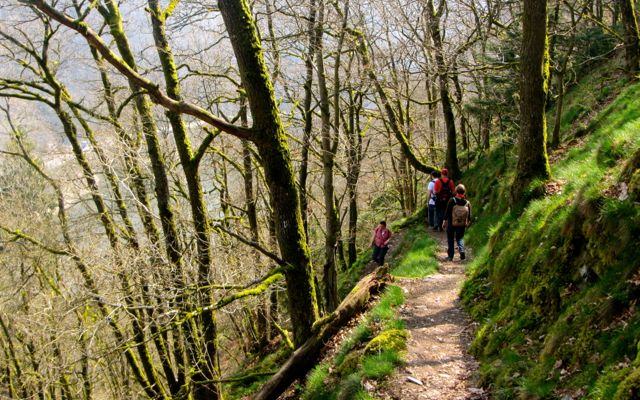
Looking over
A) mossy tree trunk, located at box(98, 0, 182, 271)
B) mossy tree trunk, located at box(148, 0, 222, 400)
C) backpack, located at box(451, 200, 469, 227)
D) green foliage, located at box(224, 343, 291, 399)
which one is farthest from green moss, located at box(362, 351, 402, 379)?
green foliage, located at box(224, 343, 291, 399)

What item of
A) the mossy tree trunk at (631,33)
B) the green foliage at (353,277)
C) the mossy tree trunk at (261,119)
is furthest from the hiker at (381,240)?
the mossy tree trunk at (261,119)

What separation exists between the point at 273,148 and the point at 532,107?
6.05m

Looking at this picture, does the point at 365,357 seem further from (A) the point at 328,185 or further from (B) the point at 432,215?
(B) the point at 432,215

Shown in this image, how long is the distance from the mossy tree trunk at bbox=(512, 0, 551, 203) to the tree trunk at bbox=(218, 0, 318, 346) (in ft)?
17.3

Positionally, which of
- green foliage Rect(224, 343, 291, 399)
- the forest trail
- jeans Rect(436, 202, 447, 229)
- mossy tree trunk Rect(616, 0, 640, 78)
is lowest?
green foliage Rect(224, 343, 291, 399)

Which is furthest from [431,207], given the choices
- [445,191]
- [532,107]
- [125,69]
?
[125,69]

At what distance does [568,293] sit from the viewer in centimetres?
552

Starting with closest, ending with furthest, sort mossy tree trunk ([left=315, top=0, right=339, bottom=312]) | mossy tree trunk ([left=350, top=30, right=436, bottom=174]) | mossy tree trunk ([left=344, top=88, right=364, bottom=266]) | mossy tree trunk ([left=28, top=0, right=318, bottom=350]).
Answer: mossy tree trunk ([left=28, top=0, right=318, bottom=350]) < mossy tree trunk ([left=315, top=0, right=339, bottom=312]) < mossy tree trunk ([left=344, top=88, right=364, bottom=266]) < mossy tree trunk ([left=350, top=30, right=436, bottom=174])

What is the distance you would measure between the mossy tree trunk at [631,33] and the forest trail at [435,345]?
8.67 metres

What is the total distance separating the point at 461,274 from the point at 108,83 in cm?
1058

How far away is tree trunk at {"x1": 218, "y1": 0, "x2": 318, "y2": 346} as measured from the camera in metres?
5.84

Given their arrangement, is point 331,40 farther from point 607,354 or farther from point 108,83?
point 607,354

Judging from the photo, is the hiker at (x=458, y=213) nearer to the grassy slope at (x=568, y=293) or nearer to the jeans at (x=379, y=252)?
the grassy slope at (x=568, y=293)

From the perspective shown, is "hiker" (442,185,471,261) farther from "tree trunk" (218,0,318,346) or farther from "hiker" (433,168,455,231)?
"tree trunk" (218,0,318,346)
